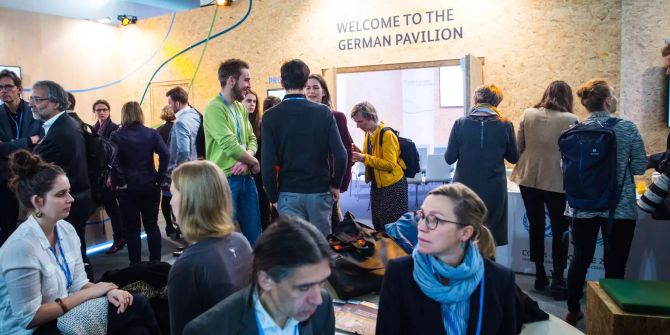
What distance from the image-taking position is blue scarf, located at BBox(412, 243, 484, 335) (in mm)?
1481

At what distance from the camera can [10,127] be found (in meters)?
3.76

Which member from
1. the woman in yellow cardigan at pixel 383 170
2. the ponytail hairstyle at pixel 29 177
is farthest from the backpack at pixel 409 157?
the ponytail hairstyle at pixel 29 177

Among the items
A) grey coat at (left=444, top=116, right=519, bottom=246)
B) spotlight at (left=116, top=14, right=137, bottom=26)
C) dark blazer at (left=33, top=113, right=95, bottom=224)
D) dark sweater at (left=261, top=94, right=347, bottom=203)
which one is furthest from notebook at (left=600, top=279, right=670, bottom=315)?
spotlight at (left=116, top=14, right=137, bottom=26)

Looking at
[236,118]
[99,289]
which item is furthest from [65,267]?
[236,118]

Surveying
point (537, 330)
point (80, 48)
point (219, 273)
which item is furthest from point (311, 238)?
point (80, 48)

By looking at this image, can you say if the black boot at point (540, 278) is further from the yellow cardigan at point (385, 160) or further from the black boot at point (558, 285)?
the yellow cardigan at point (385, 160)

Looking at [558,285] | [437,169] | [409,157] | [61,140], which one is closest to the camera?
[61,140]

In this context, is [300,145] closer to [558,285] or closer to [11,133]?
[558,285]

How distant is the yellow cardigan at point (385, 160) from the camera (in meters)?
3.84

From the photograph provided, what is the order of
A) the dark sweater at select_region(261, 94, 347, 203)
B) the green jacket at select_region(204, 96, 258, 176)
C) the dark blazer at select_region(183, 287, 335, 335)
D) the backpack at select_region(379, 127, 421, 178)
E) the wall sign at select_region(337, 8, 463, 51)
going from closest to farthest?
the dark blazer at select_region(183, 287, 335, 335) → the dark sweater at select_region(261, 94, 347, 203) → the green jacket at select_region(204, 96, 258, 176) → the backpack at select_region(379, 127, 421, 178) → the wall sign at select_region(337, 8, 463, 51)

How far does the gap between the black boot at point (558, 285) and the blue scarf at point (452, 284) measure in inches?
90.0

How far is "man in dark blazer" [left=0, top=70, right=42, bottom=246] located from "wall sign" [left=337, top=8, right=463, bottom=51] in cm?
353

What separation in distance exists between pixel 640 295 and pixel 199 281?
1.83 metres

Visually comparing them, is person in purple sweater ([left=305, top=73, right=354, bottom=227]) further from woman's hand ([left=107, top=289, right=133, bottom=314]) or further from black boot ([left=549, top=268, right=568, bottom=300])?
woman's hand ([left=107, top=289, right=133, bottom=314])
